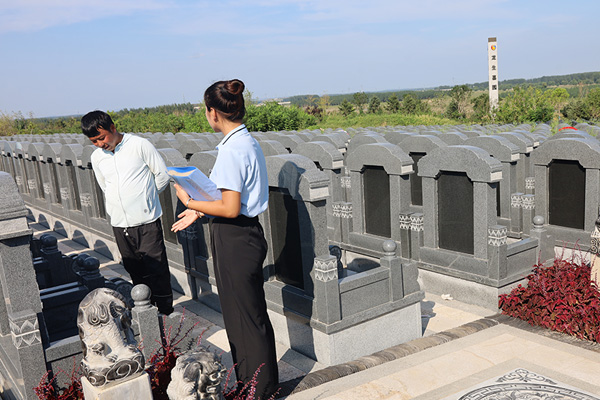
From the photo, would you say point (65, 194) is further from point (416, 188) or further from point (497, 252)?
point (497, 252)

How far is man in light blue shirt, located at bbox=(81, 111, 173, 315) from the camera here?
519 cm

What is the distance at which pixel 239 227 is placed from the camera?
12.3 feet

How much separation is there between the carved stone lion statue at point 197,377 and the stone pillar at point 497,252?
14.7ft

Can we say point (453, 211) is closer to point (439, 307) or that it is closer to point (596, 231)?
point (439, 307)

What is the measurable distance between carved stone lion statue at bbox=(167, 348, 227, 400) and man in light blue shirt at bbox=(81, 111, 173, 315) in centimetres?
251

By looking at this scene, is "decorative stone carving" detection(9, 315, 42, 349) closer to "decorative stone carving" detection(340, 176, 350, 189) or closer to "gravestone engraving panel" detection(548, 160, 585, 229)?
"decorative stone carving" detection(340, 176, 350, 189)

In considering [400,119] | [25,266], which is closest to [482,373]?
[25,266]

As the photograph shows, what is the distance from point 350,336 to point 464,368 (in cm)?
114

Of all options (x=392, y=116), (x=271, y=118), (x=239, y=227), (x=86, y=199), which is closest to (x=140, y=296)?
(x=239, y=227)

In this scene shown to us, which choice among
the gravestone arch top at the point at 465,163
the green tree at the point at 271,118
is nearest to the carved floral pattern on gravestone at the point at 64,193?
the gravestone arch top at the point at 465,163

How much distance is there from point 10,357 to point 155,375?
138cm

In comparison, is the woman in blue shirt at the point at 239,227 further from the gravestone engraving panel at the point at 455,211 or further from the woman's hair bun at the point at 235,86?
the gravestone engraving panel at the point at 455,211

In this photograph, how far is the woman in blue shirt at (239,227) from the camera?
11.7 feet

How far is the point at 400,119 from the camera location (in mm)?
46188
